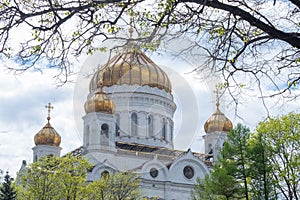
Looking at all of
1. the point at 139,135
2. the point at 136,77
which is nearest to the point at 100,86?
the point at 136,77

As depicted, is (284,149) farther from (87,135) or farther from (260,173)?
(87,135)

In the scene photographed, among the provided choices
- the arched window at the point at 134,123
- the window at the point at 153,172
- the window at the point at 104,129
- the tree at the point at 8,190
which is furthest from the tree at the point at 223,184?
the arched window at the point at 134,123

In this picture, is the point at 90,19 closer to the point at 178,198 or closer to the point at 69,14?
the point at 69,14

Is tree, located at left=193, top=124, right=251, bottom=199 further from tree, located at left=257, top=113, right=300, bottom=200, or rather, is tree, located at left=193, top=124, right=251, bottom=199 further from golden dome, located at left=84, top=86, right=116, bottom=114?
golden dome, located at left=84, top=86, right=116, bottom=114

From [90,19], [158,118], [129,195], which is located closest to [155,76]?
Answer: [158,118]

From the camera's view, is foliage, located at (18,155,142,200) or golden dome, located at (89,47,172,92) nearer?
foliage, located at (18,155,142,200)

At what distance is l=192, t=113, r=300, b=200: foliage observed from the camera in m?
25.0

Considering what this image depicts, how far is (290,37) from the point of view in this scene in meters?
9.15

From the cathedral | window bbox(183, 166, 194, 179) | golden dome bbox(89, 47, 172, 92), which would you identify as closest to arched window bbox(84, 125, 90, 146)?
the cathedral

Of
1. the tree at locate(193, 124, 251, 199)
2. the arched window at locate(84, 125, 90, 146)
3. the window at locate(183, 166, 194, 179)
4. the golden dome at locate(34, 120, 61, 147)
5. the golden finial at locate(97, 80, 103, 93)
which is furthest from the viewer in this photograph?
the window at locate(183, 166, 194, 179)

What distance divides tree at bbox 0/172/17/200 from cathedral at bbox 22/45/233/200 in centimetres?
865

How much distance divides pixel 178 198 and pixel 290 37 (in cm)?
3265

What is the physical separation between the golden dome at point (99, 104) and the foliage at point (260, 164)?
45.8 feet

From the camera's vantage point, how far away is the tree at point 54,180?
87.9ft
